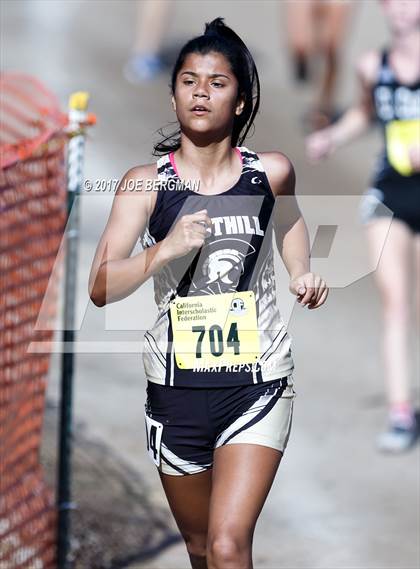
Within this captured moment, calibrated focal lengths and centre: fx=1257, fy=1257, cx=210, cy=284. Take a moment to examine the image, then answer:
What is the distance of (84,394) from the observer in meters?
7.48

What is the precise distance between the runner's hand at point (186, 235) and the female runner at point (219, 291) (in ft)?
0.48

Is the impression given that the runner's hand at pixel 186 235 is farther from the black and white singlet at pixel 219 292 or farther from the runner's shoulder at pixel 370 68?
the runner's shoulder at pixel 370 68

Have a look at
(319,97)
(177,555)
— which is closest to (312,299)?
(177,555)

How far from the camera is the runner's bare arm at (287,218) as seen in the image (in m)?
3.87

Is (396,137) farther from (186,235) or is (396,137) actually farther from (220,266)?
(186,235)

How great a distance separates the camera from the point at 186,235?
135 inches

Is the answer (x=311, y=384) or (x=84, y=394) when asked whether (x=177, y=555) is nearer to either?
(x=84, y=394)

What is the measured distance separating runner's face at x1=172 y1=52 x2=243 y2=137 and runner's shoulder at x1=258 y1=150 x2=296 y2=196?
0.63 ft

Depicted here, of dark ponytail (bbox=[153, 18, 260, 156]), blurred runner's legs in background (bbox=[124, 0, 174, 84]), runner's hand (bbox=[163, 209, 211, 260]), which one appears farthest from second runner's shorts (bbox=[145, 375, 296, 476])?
blurred runner's legs in background (bbox=[124, 0, 174, 84])

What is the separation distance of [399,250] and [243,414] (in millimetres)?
3489

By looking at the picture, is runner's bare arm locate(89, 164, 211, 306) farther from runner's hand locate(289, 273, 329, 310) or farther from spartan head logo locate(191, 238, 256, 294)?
runner's hand locate(289, 273, 329, 310)

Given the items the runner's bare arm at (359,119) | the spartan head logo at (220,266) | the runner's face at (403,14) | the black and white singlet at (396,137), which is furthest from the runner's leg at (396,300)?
the spartan head logo at (220,266)

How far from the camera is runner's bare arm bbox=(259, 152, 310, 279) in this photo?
3.87m

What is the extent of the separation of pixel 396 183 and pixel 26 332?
2.96m
